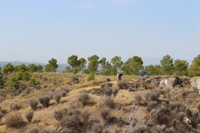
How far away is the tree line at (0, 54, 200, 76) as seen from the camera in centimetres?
5509

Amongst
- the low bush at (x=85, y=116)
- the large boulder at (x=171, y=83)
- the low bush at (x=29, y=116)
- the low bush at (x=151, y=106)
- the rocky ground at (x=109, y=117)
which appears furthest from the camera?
the large boulder at (x=171, y=83)

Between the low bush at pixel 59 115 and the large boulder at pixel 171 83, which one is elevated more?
the large boulder at pixel 171 83

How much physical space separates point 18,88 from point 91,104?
1262 inches

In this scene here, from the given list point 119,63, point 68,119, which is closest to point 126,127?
point 68,119

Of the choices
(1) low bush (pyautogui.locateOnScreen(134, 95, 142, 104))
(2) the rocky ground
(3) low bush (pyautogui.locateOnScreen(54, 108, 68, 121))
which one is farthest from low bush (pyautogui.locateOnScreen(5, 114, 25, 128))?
(1) low bush (pyautogui.locateOnScreen(134, 95, 142, 104))

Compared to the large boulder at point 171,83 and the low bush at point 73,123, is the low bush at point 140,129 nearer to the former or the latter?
the low bush at point 73,123

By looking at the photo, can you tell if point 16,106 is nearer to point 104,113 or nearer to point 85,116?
point 85,116

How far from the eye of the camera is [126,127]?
12.4 meters

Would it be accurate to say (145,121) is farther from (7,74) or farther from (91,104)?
(7,74)

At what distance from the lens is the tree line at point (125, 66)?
55.1m

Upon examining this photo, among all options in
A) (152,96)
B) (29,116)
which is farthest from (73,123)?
(152,96)

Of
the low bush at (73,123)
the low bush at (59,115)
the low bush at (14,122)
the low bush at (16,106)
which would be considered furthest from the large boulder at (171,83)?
the low bush at (16,106)

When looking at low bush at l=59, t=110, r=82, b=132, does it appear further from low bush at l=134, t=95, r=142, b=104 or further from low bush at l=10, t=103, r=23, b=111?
low bush at l=10, t=103, r=23, b=111

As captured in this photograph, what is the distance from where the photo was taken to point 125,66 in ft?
240
